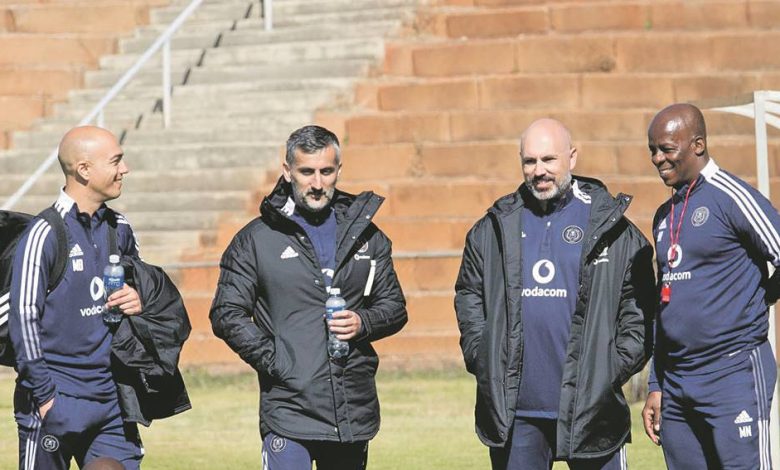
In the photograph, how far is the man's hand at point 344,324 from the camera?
7203mm

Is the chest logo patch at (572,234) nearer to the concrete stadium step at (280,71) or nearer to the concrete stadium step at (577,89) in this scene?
the concrete stadium step at (577,89)

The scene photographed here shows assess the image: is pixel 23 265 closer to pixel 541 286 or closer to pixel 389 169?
pixel 541 286

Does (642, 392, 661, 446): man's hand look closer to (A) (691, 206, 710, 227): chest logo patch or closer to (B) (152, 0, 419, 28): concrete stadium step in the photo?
(A) (691, 206, 710, 227): chest logo patch

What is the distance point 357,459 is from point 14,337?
1.67 m

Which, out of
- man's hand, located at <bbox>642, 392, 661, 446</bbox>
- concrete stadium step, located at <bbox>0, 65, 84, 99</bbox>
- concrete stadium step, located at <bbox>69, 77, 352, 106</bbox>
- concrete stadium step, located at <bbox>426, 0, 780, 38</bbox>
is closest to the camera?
man's hand, located at <bbox>642, 392, 661, 446</bbox>

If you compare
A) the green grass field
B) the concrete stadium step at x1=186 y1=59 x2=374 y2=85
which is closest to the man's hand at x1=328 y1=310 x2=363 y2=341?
the green grass field

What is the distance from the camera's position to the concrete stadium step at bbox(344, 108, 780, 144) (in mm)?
16562

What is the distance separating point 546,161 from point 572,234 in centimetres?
35

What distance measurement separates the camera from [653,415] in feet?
23.9

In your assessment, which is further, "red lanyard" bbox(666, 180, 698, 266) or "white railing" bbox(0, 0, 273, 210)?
"white railing" bbox(0, 0, 273, 210)

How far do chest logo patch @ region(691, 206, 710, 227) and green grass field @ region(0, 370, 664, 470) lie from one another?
4.29 metres

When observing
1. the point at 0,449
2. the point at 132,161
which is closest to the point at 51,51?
the point at 132,161

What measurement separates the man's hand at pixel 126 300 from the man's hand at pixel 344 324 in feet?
2.88

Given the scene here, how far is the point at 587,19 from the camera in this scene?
58.4 feet
